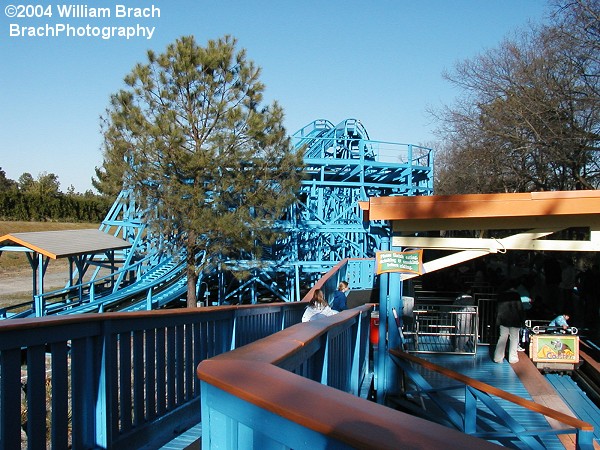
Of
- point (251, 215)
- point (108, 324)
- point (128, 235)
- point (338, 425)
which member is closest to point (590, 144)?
point (251, 215)

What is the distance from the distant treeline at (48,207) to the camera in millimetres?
50216

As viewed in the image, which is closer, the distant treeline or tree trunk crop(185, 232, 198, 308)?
tree trunk crop(185, 232, 198, 308)

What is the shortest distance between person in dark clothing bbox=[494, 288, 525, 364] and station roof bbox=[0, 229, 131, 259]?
10.8m

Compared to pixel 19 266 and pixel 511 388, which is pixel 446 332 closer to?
pixel 511 388

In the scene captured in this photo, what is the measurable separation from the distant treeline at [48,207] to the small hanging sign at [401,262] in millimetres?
40871

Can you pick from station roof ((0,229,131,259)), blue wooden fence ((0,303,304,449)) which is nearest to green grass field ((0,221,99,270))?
station roof ((0,229,131,259))

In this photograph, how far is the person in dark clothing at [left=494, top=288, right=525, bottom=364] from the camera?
968cm

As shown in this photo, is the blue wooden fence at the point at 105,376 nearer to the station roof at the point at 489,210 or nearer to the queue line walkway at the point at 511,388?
the queue line walkway at the point at 511,388

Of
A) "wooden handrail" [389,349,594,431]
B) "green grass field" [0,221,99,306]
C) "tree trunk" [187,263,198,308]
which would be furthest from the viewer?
"green grass field" [0,221,99,306]

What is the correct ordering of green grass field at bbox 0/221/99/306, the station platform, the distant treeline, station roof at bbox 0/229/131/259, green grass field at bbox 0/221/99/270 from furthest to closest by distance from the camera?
the distant treeline < green grass field at bbox 0/221/99/270 < green grass field at bbox 0/221/99/306 < station roof at bbox 0/229/131/259 < the station platform

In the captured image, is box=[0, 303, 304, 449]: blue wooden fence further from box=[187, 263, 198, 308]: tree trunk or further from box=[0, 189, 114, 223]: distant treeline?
box=[0, 189, 114, 223]: distant treeline

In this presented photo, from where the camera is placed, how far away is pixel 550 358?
9383 mm

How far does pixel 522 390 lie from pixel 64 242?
1334cm

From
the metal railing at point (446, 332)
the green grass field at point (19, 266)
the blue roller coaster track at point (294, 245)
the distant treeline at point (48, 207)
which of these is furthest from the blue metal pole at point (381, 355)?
the distant treeline at point (48, 207)
